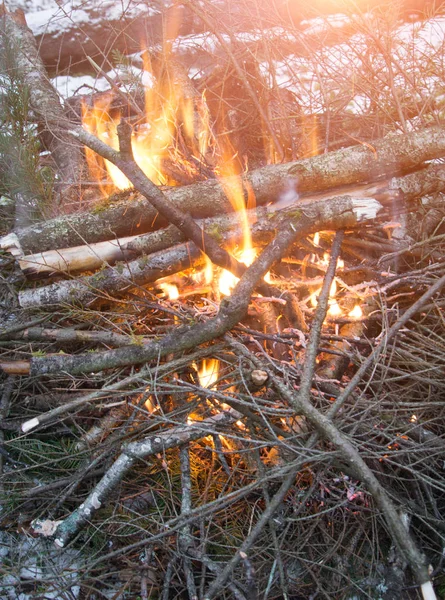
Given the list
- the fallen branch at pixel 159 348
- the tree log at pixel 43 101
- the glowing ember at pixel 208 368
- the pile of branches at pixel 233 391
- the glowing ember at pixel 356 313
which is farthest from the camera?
the tree log at pixel 43 101

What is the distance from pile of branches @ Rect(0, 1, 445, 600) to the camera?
204 cm

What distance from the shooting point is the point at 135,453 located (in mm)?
2225

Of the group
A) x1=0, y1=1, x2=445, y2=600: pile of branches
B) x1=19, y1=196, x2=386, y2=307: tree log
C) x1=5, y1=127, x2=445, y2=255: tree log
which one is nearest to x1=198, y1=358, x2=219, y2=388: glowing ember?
x1=0, y1=1, x2=445, y2=600: pile of branches

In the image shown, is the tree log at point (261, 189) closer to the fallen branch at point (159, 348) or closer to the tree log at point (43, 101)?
the tree log at point (43, 101)

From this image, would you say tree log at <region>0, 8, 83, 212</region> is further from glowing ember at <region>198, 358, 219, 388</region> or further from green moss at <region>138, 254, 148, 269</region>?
glowing ember at <region>198, 358, 219, 388</region>

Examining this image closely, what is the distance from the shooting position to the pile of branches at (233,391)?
2.04 meters

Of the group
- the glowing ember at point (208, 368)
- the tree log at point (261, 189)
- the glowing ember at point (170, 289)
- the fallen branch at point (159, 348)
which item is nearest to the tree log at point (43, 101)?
the tree log at point (261, 189)

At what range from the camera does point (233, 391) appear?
8.20ft

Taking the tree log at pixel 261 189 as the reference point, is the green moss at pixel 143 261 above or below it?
below

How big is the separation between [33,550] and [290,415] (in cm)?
134

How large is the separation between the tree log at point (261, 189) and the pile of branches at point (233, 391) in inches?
0.4

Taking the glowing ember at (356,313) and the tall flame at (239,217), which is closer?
the glowing ember at (356,313)

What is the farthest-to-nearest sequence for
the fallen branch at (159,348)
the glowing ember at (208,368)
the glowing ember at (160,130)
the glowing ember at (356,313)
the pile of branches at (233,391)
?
the glowing ember at (160,130), the glowing ember at (356,313), the glowing ember at (208,368), the fallen branch at (159,348), the pile of branches at (233,391)

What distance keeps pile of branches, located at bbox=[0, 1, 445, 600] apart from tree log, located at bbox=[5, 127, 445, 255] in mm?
10
